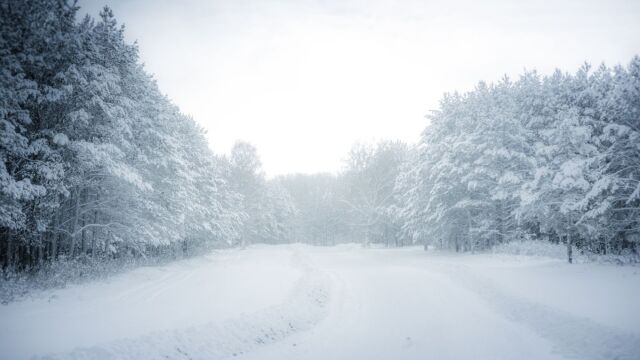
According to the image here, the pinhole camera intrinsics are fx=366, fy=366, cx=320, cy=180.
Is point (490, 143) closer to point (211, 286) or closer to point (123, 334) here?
point (211, 286)

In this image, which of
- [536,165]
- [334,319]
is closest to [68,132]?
[334,319]

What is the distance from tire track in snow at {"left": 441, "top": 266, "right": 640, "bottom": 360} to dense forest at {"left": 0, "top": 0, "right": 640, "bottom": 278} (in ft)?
29.9

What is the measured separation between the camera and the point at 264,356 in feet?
26.6

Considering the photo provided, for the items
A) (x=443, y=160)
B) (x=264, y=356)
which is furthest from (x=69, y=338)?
(x=443, y=160)

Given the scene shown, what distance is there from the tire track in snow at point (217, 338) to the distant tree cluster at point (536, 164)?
15258 mm

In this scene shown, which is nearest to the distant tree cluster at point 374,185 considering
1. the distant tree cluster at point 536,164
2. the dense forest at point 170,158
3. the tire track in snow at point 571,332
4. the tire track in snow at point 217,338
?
the dense forest at point 170,158

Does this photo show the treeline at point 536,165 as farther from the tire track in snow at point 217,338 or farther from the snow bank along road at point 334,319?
the tire track in snow at point 217,338

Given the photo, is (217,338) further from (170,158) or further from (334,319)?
(170,158)

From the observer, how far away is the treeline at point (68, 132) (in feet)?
43.2

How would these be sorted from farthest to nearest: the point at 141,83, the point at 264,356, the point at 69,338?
the point at 141,83
the point at 264,356
the point at 69,338

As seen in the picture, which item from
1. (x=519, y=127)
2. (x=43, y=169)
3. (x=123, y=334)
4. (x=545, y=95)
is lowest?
(x=123, y=334)

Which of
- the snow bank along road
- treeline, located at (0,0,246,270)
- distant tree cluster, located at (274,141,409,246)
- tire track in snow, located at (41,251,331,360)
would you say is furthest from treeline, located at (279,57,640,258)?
treeline, located at (0,0,246,270)

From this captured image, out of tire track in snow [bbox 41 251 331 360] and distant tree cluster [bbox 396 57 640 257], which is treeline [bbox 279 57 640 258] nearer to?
distant tree cluster [bbox 396 57 640 257]

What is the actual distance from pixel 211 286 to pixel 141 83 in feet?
43.6
